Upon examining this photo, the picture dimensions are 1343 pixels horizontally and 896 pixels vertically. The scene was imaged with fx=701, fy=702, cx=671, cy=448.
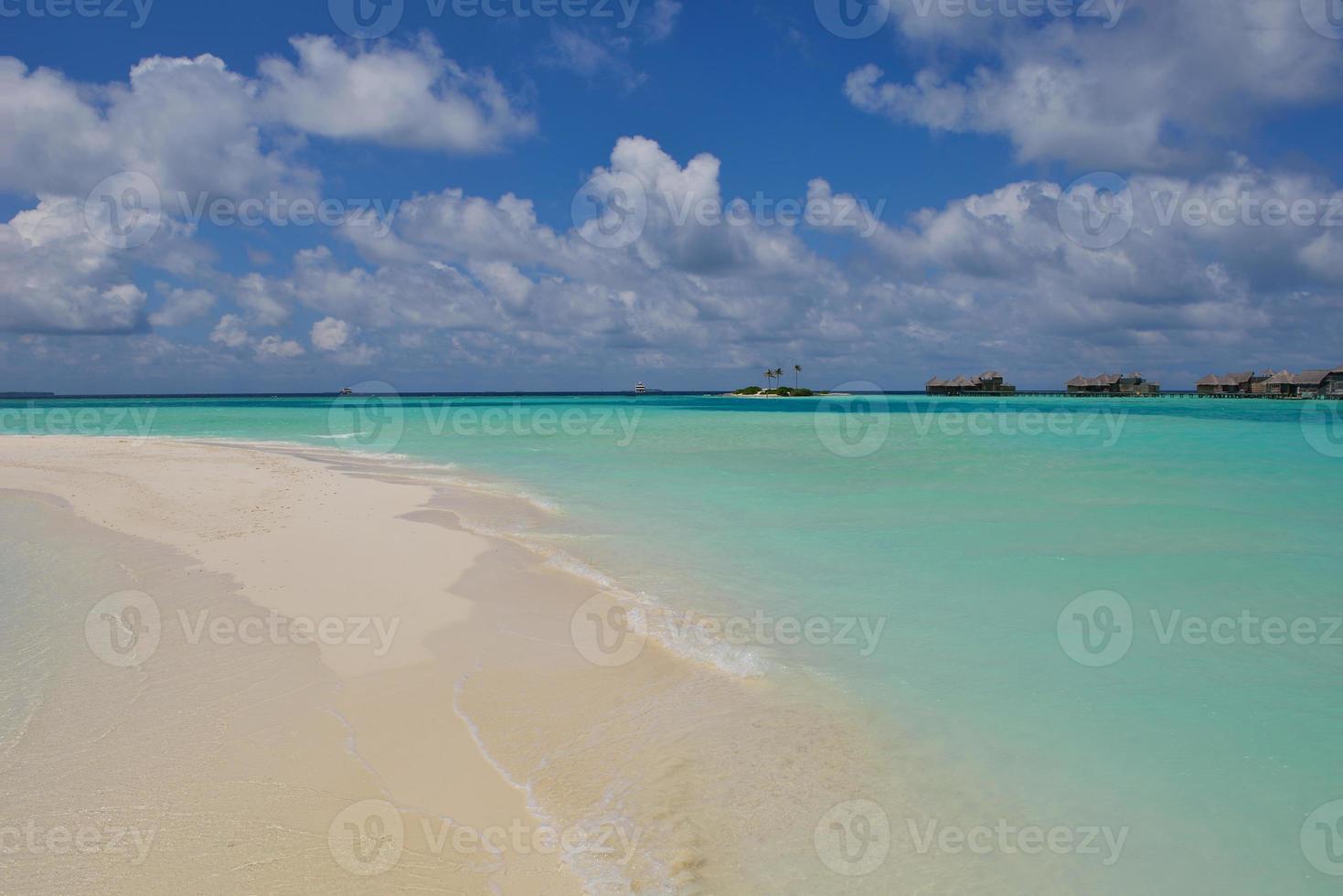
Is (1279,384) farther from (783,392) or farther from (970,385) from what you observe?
(783,392)

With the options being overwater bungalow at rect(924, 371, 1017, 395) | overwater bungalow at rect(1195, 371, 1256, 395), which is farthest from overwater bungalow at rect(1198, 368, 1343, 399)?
overwater bungalow at rect(924, 371, 1017, 395)

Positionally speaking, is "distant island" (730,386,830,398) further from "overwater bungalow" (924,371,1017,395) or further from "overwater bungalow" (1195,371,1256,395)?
"overwater bungalow" (1195,371,1256,395)

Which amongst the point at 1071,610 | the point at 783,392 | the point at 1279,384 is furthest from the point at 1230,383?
the point at 1071,610

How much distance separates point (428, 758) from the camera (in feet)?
14.6

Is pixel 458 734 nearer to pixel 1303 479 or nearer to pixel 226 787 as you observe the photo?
pixel 226 787

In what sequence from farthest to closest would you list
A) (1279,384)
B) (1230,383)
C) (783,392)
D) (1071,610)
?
(783,392), (1230,383), (1279,384), (1071,610)

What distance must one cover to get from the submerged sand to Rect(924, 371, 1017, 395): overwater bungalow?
14518cm

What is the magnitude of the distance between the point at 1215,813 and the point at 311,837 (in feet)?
16.8

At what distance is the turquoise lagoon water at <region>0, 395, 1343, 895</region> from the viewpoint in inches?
169

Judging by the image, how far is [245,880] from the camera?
326 centimetres

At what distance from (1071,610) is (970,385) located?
145 meters

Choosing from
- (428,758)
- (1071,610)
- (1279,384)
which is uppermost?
(1279,384)

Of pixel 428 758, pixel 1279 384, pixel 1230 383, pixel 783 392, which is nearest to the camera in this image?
pixel 428 758

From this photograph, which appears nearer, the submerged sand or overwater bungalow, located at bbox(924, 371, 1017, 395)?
the submerged sand
